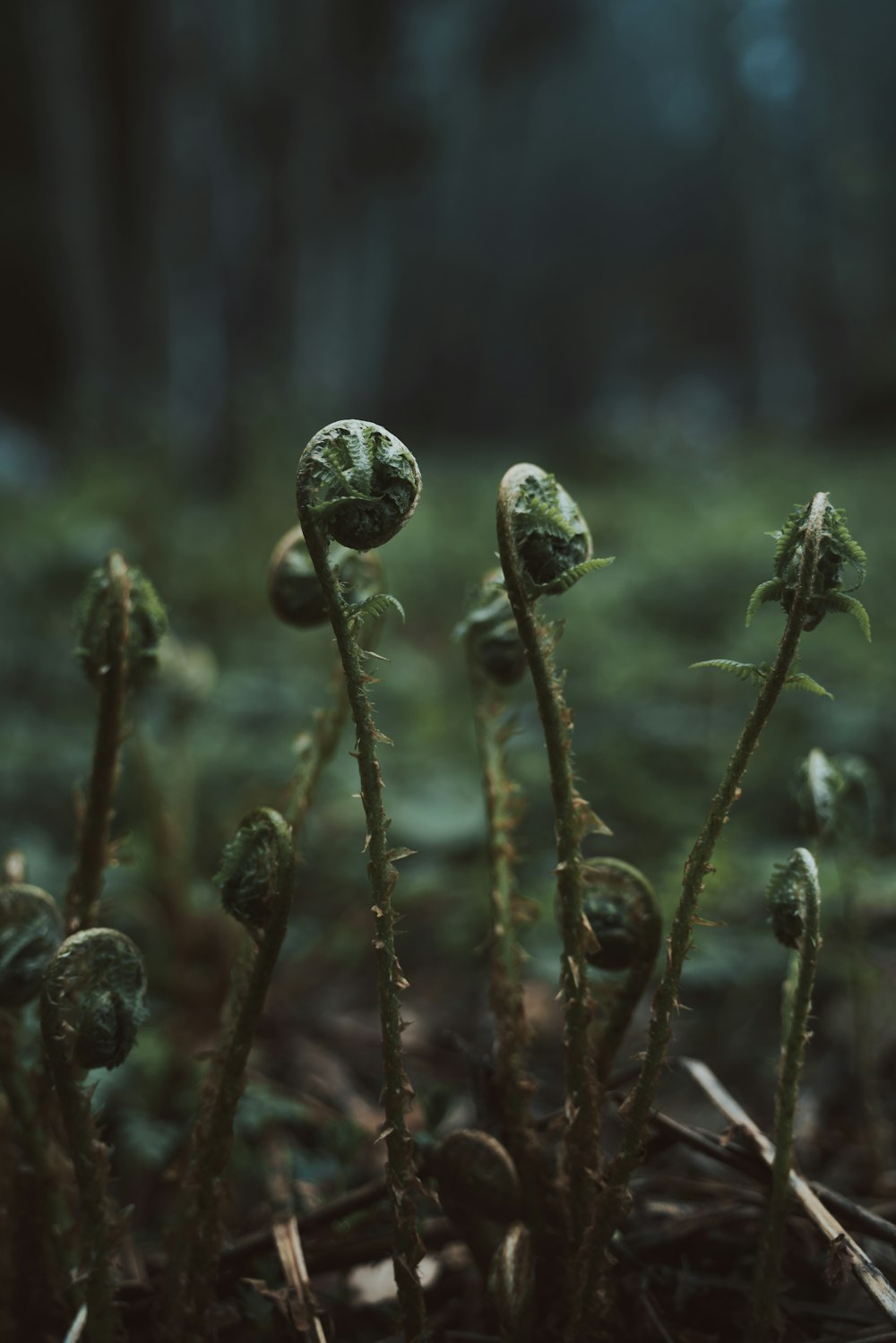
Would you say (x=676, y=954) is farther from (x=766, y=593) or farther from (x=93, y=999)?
(x=93, y=999)

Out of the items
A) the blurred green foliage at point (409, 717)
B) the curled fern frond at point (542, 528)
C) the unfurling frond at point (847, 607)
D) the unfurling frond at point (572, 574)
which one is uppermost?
the blurred green foliage at point (409, 717)

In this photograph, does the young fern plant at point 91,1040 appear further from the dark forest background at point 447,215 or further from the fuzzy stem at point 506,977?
the dark forest background at point 447,215

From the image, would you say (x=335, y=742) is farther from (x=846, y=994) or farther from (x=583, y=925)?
(x=846, y=994)

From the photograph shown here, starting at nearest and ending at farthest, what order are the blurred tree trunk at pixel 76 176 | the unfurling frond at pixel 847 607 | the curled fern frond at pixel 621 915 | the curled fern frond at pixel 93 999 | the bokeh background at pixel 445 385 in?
1. the unfurling frond at pixel 847 607
2. the curled fern frond at pixel 93 999
3. the curled fern frond at pixel 621 915
4. the bokeh background at pixel 445 385
5. the blurred tree trunk at pixel 76 176

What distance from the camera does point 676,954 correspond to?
840 millimetres

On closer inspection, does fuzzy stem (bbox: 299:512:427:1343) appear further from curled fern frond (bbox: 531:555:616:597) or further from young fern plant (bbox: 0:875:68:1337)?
young fern plant (bbox: 0:875:68:1337)

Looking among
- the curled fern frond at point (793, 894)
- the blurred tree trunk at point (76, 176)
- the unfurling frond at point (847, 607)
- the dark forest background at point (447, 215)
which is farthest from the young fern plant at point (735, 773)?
the blurred tree trunk at point (76, 176)

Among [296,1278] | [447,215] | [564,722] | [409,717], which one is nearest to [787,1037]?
[564,722]

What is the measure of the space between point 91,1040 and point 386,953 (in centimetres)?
28

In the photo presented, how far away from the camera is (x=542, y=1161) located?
3.49ft

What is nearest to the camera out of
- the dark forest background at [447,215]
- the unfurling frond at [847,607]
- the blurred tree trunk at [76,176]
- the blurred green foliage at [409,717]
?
the unfurling frond at [847,607]

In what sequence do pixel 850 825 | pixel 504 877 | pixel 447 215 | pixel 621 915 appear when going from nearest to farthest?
pixel 621 915
pixel 504 877
pixel 850 825
pixel 447 215

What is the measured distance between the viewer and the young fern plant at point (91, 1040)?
87cm

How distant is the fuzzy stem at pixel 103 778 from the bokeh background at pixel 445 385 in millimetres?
406
